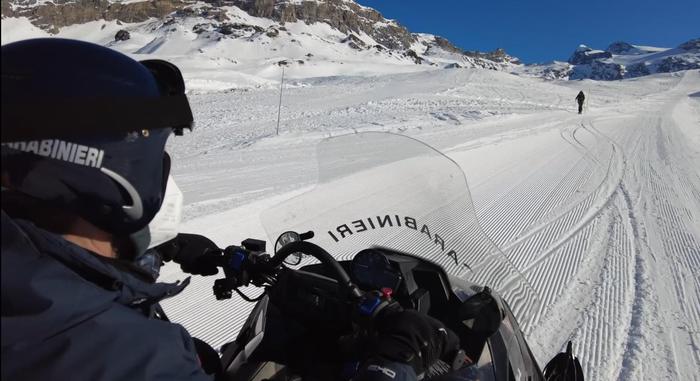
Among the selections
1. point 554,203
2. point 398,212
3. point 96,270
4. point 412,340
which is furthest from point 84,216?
point 554,203

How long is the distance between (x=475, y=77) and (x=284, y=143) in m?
25.9

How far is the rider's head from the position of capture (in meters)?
1.05

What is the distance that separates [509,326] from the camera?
207 centimetres

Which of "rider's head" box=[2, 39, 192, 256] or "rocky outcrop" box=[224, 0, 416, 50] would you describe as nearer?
"rider's head" box=[2, 39, 192, 256]

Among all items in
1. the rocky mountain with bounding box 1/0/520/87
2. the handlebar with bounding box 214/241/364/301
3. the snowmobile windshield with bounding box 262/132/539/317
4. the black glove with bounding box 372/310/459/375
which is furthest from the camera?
the rocky mountain with bounding box 1/0/520/87

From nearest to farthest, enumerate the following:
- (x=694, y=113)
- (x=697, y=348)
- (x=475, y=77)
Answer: (x=697, y=348), (x=694, y=113), (x=475, y=77)

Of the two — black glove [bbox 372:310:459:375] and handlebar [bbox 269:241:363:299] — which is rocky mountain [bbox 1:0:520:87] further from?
black glove [bbox 372:310:459:375]

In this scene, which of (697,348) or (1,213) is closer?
(1,213)

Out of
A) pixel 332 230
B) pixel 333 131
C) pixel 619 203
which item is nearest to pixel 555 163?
pixel 619 203

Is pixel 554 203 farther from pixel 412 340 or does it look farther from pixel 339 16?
pixel 339 16

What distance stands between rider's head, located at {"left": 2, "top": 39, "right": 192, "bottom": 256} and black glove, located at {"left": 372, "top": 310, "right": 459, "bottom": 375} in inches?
31.2

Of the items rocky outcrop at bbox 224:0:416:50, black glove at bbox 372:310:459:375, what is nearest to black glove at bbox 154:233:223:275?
black glove at bbox 372:310:459:375

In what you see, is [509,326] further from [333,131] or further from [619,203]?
[333,131]

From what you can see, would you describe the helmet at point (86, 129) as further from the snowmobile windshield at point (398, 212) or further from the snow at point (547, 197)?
the snowmobile windshield at point (398, 212)
